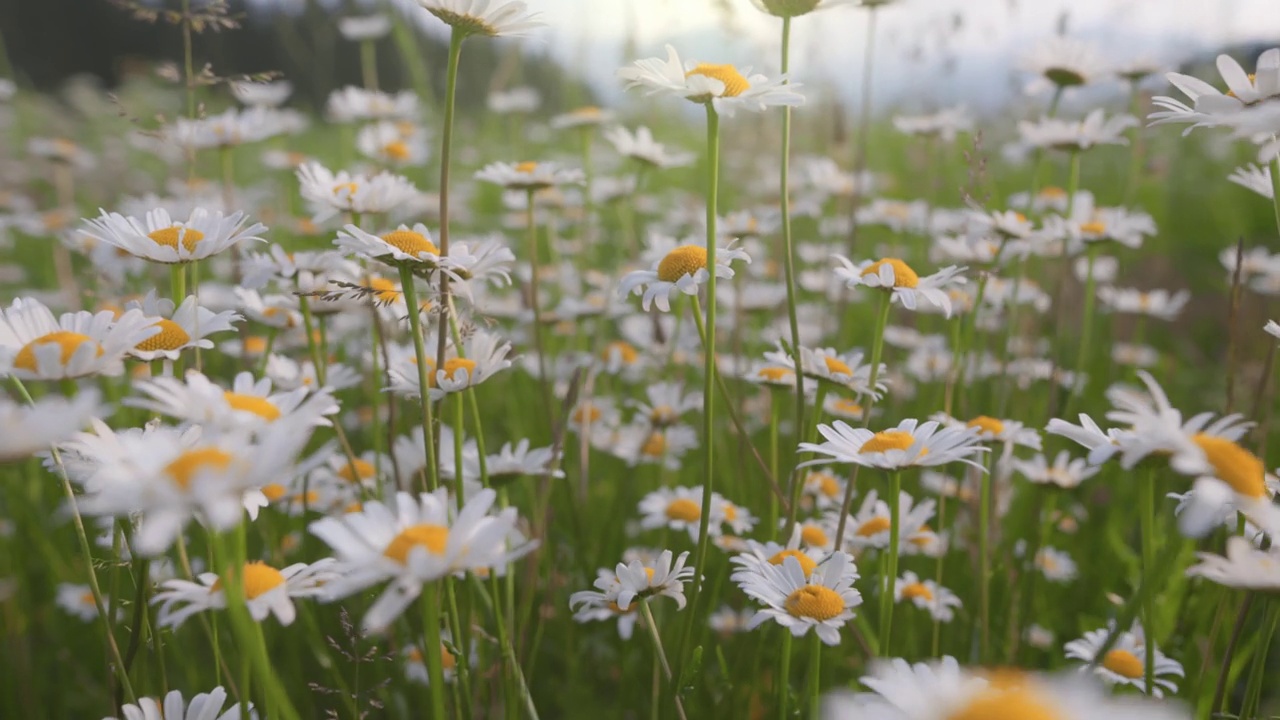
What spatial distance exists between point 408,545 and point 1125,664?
1.18m

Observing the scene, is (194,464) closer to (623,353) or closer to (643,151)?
(643,151)

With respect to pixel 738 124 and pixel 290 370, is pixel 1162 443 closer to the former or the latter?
pixel 290 370

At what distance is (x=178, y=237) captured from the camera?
126 centimetres

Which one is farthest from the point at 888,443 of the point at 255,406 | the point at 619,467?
the point at 619,467

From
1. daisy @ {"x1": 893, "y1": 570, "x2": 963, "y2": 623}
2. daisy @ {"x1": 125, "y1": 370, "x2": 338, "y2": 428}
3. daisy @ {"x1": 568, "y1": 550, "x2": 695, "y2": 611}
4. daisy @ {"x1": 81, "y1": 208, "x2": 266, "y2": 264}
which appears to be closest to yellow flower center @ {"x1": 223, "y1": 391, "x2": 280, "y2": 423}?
daisy @ {"x1": 125, "y1": 370, "x2": 338, "y2": 428}

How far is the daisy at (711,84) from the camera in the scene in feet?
4.17

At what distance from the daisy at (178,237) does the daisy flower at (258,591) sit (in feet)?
1.44

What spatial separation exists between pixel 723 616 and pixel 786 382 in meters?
0.56

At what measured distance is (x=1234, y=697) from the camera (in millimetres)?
2016

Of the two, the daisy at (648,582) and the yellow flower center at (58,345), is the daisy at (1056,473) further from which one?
the yellow flower center at (58,345)

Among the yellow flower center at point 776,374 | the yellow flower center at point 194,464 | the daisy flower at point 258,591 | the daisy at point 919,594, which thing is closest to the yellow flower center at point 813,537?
the daisy at point 919,594

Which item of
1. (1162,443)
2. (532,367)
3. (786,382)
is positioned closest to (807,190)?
(532,367)

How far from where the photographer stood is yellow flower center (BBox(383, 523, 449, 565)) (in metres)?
0.80

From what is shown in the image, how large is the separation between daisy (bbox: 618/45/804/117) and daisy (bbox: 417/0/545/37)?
0.54 feet
